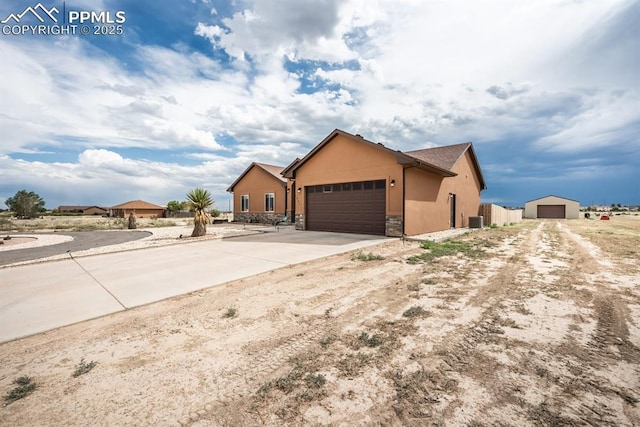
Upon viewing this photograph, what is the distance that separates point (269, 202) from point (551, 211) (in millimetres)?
46402

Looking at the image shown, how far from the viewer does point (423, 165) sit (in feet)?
42.3

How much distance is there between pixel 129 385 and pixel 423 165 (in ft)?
42.1

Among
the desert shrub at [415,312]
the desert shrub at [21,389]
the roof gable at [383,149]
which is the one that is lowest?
the desert shrub at [21,389]

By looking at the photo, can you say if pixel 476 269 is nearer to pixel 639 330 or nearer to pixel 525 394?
pixel 639 330

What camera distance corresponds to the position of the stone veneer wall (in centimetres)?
1280

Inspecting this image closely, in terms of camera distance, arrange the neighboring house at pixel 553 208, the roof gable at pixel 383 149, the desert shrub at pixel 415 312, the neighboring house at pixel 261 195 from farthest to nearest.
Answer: the neighboring house at pixel 553 208 < the neighboring house at pixel 261 195 < the roof gable at pixel 383 149 < the desert shrub at pixel 415 312

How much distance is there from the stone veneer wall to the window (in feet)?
43.4

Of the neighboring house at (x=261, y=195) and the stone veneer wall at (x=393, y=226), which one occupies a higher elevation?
the neighboring house at (x=261, y=195)

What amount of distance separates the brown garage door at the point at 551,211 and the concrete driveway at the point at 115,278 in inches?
1954

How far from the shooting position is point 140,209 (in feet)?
165

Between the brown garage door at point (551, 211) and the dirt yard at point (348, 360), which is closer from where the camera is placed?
the dirt yard at point (348, 360)

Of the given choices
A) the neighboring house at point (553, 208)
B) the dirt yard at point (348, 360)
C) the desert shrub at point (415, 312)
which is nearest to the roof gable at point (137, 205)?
the dirt yard at point (348, 360)

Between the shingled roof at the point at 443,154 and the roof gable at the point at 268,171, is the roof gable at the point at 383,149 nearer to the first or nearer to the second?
the shingled roof at the point at 443,154

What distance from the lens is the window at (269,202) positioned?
24281mm
